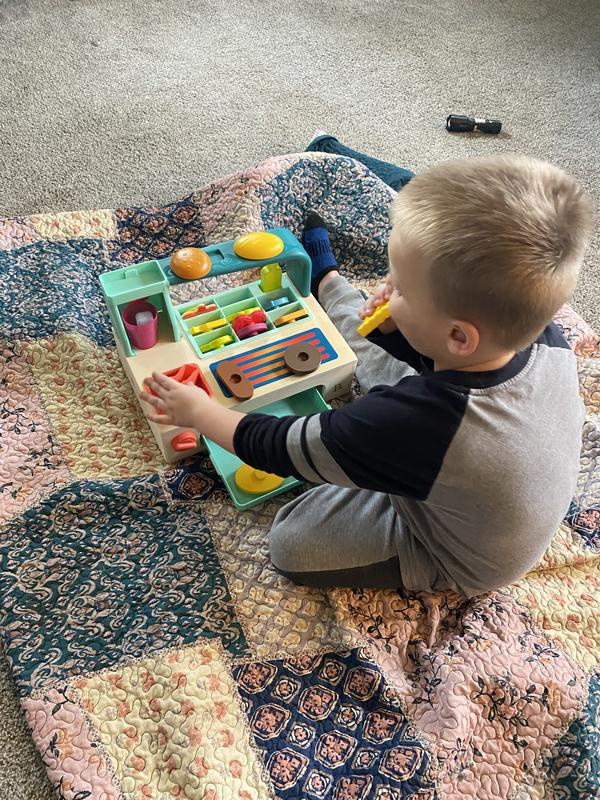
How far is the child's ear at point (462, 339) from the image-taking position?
665 millimetres

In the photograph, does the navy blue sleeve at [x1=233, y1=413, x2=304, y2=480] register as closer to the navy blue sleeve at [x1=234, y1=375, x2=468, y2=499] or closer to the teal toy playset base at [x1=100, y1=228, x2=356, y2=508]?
the navy blue sleeve at [x1=234, y1=375, x2=468, y2=499]

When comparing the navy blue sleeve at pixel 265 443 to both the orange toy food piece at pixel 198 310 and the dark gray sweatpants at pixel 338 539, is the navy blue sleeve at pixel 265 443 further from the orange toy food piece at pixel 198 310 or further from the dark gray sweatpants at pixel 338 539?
the orange toy food piece at pixel 198 310

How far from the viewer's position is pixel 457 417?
687 millimetres

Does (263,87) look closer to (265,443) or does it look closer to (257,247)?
(257,247)

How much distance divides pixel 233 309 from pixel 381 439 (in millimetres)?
502

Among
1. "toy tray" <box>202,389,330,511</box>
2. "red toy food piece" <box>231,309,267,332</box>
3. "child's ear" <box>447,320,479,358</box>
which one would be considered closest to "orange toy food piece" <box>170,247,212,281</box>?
"red toy food piece" <box>231,309,267,332</box>

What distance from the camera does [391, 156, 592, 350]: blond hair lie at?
62 cm

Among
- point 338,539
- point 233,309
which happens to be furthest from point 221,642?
point 233,309

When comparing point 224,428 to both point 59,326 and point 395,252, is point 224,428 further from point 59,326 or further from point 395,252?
point 59,326

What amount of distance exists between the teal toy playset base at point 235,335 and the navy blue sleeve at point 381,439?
233 millimetres

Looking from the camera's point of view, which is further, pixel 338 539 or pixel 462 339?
pixel 338 539

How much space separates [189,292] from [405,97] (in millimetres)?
976

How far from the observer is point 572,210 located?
64 centimetres

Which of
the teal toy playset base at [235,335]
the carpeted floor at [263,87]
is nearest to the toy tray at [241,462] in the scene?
the teal toy playset base at [235,335]
